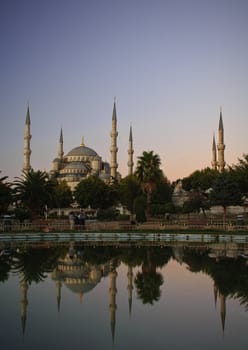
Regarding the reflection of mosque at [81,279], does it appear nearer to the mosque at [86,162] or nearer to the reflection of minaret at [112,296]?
the reflection of minaret at [112,296]

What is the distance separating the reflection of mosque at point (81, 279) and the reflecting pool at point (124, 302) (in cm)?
2

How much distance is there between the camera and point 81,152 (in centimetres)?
9188

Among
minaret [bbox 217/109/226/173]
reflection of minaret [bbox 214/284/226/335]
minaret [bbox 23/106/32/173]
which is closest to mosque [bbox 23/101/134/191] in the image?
minaret [bbox 23/106/32/173]

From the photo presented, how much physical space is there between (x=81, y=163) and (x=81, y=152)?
499 cm

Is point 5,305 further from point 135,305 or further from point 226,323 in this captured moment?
point 226,323

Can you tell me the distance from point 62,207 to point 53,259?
52431 mm

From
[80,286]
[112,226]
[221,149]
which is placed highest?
[221,149]

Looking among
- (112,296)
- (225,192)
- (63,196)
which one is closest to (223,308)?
(112,296)

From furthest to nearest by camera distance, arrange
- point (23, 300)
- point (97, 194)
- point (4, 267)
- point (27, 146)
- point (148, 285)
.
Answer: point (27, 146), point (97, 194), point (4, 267), point (148, 285), point (23, 300)

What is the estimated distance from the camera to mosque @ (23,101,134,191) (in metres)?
70.3

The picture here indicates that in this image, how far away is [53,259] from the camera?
53.9 feet

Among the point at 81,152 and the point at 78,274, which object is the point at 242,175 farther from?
the point at 81,152

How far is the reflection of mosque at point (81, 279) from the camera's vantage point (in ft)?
31.0

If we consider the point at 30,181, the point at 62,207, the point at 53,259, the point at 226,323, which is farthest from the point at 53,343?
the point at 62,207
